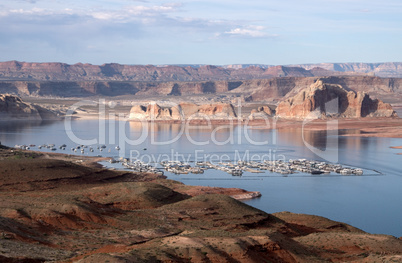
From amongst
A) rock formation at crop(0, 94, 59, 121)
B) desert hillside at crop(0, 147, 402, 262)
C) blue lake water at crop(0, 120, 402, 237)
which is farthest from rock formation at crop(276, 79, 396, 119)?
desert hillside at crop(0, 147, 402, 262)

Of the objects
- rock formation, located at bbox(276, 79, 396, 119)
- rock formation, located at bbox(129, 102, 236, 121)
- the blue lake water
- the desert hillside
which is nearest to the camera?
the desert hillside

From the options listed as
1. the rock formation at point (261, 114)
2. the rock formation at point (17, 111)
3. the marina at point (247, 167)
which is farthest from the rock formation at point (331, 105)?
the marina at point (247, 167)

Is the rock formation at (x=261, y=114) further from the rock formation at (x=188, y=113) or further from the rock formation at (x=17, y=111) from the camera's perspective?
the rock formation at (x=17, y=111)

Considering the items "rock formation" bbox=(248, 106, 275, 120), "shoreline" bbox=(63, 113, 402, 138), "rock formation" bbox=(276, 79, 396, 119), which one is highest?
"rock formation" bbox=(276, 79, 396, 119)

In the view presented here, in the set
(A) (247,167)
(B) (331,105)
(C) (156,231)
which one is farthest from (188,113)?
(C) (156,231)

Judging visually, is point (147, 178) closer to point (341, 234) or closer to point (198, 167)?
point (198, 167)

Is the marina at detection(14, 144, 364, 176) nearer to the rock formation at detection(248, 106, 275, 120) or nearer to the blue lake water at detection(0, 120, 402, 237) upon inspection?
the blue lake water at detection(0, 120, 402, 237)

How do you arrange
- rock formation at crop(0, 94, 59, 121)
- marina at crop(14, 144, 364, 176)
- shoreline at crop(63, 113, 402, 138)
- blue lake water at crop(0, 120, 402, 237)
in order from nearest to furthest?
blue lake water at crop(0, 120, 402, 237), marina at crop(14, 144, 364, 176), shoreline at crop(63, 113, 402, 138), rock formation at crop(0, 94, 59, 121)
